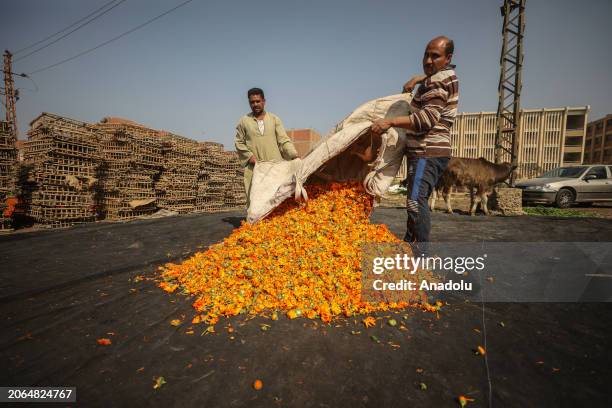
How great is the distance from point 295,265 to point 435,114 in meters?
2.20

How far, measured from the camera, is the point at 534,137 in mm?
23172

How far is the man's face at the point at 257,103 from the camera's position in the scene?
4.84m

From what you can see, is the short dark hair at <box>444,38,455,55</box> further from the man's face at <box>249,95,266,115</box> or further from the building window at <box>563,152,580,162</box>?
the building window at <box>563,152,580,162</box>

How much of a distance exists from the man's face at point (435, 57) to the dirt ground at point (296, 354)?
2507 millimetres

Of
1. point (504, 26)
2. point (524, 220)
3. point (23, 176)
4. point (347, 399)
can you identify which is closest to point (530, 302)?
point (347, 399)

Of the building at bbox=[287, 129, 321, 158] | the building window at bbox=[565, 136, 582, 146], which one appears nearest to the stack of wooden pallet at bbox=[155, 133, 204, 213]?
the building at bbox=[287, 129, 321, 158]

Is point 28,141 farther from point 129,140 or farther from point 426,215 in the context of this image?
point 426,215

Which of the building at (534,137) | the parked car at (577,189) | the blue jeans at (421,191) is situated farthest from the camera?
the building at (534,137)

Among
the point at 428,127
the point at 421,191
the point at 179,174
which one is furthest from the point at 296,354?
the point at 179,174

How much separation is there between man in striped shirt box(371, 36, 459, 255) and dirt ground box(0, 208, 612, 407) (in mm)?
1053

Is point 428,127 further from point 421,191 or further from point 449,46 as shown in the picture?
point 449,46

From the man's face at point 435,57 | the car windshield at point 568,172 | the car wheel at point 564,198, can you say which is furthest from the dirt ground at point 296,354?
the car windshield at point 568,172

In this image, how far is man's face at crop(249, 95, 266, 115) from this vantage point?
15.9ft

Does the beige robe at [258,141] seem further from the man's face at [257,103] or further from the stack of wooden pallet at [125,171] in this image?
the stack of wooden pallet at [125,171]
